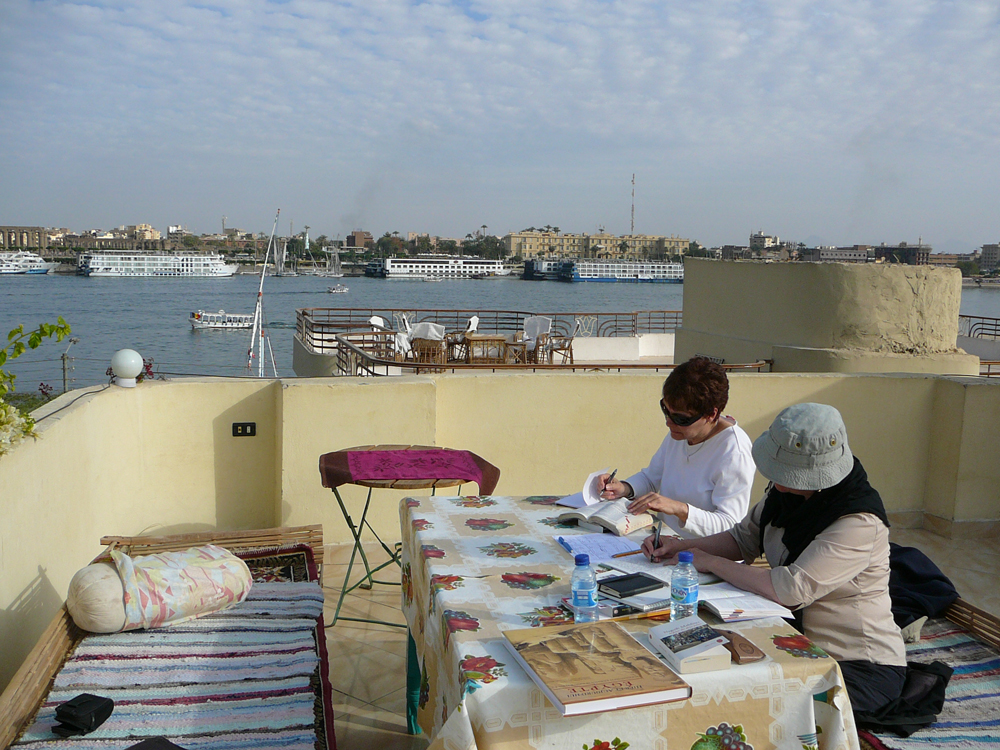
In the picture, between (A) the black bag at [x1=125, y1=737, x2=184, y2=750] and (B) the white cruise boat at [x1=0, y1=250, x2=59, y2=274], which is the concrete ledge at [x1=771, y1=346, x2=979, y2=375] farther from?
(B) the white cruise boat at [x1=0, y1=250, x2=59, y2=274]

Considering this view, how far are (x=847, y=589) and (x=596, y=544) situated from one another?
2.26ft

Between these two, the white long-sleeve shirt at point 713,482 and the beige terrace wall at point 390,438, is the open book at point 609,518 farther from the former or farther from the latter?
the beige terrace wall at point 390,438

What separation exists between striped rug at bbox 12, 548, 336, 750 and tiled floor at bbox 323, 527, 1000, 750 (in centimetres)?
33

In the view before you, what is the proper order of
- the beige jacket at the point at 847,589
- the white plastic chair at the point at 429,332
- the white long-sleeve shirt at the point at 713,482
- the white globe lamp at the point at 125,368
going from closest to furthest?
1. the beige jacket at the point at 847,589
2. the white long-sleeve shirt at the point at 713,482
3. the white globe lamp at the point at 125,368
4. the white plastic chair at the point at 429,332

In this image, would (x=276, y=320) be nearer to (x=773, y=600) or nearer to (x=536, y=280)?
(x=536, y=280)

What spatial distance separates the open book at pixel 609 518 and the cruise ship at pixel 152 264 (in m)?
99.0

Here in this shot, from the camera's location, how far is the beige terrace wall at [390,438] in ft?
12.1

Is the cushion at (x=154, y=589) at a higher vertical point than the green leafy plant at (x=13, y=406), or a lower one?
lower

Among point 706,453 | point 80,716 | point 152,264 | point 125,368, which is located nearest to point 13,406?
point 80,716

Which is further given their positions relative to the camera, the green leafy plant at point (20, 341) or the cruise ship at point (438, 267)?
the cruise ship at point (438, 267)

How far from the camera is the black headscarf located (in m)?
1.95

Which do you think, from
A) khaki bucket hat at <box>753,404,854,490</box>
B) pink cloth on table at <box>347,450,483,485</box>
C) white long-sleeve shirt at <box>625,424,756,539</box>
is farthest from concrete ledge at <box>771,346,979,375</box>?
khaki bucket hat at <box>753,404,854,490</box>

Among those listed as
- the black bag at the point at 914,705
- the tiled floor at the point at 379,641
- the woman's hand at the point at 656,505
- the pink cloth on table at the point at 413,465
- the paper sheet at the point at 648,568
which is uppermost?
the woman's hand at the point at 656,505

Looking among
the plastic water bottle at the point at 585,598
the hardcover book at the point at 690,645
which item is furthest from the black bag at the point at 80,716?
the hardcover book at the point at 690,645
